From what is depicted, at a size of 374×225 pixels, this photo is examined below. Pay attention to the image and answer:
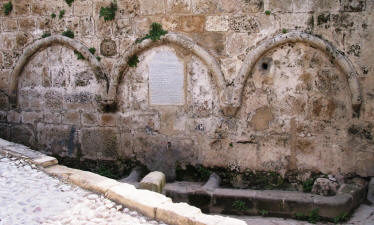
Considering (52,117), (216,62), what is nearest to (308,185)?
(216,62)

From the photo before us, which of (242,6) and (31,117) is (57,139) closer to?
(31,117)

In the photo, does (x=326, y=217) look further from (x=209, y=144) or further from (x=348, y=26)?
(x=348, y=26)

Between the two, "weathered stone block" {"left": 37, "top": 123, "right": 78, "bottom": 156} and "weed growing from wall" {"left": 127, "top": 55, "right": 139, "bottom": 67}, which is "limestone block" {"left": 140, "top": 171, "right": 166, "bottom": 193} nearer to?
"weed growing from wall" {"left": 127, "top": 55, "right": 139, "bottom": 67}

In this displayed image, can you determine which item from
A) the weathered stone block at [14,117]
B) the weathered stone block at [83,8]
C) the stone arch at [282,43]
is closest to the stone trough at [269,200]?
the stone arch at [282,43]

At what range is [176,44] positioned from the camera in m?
5.28

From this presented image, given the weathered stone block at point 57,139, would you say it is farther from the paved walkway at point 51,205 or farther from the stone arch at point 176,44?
the paved walkway at point 51,205

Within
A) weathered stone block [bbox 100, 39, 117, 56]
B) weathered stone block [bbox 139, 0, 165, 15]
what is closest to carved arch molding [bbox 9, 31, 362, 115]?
weathered stone block [bbox 100, 39, 117, 56]

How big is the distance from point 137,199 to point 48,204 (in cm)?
75

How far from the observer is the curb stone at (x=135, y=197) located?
9.36 ft

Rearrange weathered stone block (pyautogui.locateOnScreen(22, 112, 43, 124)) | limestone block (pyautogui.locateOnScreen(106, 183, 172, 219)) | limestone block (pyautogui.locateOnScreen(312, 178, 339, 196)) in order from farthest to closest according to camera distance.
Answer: weathered stone block (pyautogui.locateOnScreen(22, 112, 43, 124)) < limestone block (pyautogui.locateOnScreen(312, 178, 339, 196)) < limestone block (pyautogui.locateOnScreen(106, 183, 172, 219))

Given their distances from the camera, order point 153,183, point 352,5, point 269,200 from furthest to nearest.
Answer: point 352,5
point 269,200
point 153,183

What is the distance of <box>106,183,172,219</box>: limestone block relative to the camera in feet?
10.1

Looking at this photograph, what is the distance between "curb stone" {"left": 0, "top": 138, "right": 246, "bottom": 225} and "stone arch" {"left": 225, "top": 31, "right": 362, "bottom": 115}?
209cm

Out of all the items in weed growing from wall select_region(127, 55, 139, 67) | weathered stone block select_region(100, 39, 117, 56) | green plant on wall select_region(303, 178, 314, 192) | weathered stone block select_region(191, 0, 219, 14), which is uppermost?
weathered stone block select_region(191, 0, 219, 14)
